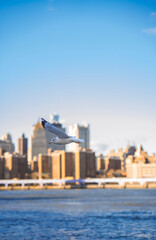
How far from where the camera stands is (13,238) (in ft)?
205

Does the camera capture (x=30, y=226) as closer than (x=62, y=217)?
Yes

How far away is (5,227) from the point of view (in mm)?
73875

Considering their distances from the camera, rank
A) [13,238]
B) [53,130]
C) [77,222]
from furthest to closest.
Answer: [77,222] < [13,238] < [53,130]

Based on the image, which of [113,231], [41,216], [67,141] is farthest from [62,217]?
[67,141]

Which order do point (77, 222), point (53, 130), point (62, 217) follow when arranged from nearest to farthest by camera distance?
point (53, 130) → point (77, 222) → point (62, 217)

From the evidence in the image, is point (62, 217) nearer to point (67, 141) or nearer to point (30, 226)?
point (30, 226)

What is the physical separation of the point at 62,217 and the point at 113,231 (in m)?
24.7

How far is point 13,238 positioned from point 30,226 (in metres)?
12.8

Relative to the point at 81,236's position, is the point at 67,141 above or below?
above

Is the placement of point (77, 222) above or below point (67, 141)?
below

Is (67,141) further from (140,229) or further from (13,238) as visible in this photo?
(140,229)

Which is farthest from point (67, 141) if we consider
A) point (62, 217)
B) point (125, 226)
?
point (62, 217)

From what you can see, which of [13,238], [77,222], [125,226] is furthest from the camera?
[77,222]

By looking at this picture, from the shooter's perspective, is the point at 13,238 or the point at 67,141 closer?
the point at 67,141
